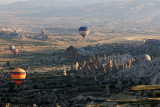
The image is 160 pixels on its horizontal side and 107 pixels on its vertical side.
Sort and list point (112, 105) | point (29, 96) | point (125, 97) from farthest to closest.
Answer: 1. point (29, 96)
2. point (125, 97)
3. point (112, 105)

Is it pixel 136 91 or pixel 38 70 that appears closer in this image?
pixel 136 91

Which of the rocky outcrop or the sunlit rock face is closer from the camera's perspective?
the sunlit rock face

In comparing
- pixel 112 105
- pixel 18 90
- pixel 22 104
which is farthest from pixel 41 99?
pixel 112 105

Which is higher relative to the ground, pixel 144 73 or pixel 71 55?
pixel 71 55

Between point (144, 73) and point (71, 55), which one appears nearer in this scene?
point (144, 73)

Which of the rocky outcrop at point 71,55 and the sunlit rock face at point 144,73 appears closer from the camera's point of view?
the sunlit rock face at point 144,73

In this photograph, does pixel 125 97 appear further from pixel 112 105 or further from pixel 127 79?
pixel 127 79

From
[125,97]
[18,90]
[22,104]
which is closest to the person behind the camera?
[125,97]
